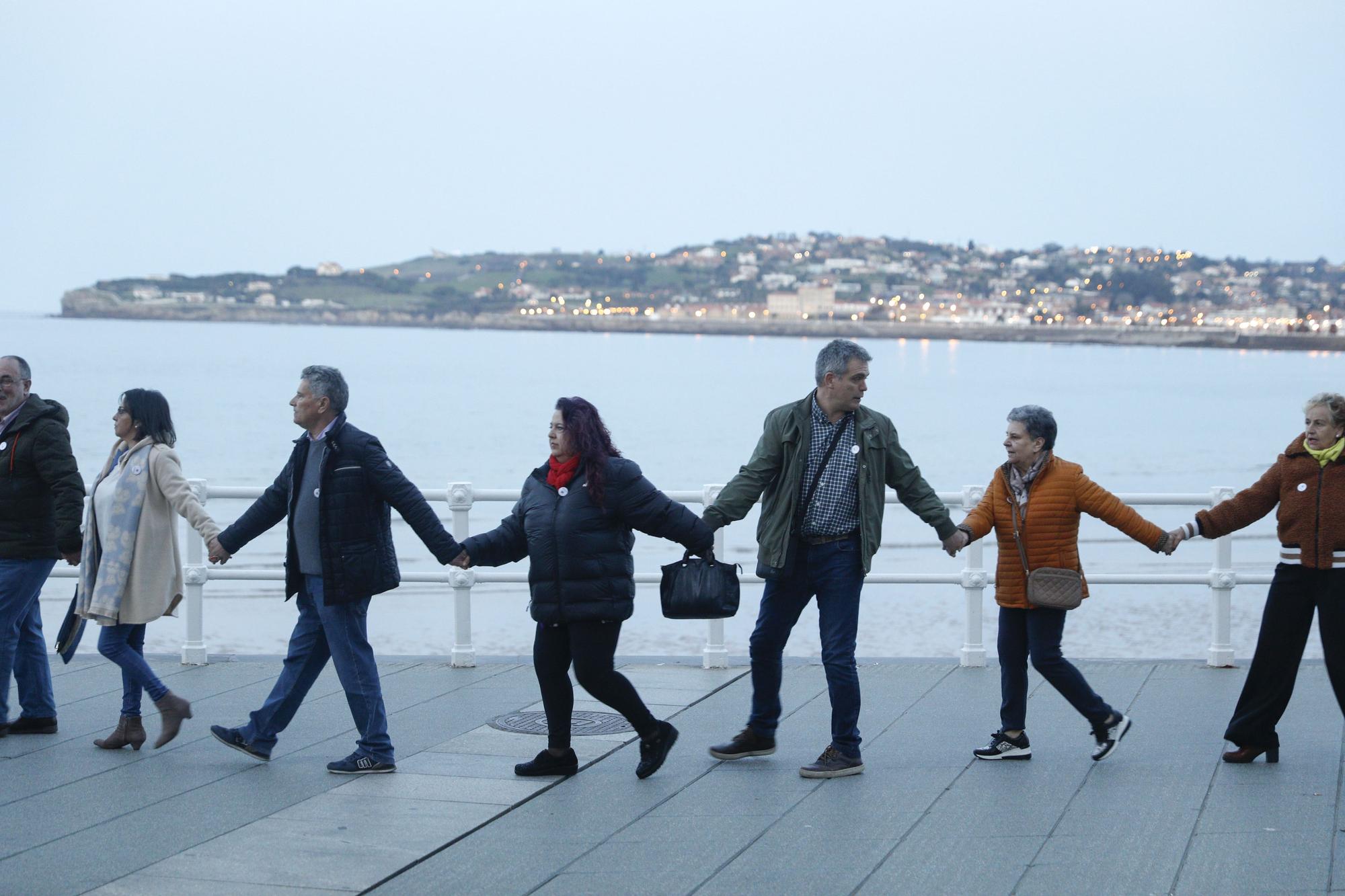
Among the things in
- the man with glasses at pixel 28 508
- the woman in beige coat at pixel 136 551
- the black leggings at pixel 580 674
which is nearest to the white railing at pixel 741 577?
the man with glasses at pixel 28 508

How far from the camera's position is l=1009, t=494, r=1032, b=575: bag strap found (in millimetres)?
6496

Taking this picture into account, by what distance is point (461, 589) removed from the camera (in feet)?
29.6

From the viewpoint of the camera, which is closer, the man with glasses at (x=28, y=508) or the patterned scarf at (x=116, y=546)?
the patterned scarf at (x=116, y=546)

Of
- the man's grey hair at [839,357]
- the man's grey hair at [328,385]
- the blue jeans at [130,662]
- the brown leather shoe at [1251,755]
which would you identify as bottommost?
the brown leather shoe at [1251,755]

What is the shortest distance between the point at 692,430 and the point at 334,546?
172ft

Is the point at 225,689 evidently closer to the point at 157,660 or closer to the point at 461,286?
the point at 157,660

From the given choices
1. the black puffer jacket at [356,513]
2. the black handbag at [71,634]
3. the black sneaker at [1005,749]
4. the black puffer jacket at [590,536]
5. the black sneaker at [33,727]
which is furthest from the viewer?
the black sneaker at [33,727]

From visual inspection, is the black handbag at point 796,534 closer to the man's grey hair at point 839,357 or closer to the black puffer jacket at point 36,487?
the man's grey hair at point 839,357

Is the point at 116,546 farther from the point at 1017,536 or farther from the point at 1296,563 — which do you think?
the point at 1296,563

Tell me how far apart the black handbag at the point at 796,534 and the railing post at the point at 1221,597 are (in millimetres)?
3430

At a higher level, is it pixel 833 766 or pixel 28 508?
pixel 28 508

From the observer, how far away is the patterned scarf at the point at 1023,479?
6.54 meters

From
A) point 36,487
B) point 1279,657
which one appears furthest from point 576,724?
point 1279,657

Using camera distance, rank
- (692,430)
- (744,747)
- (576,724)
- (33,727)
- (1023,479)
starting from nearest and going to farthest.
A: (1023,479)
(744,747)
(33,727)
(576,724)
(692,430)
